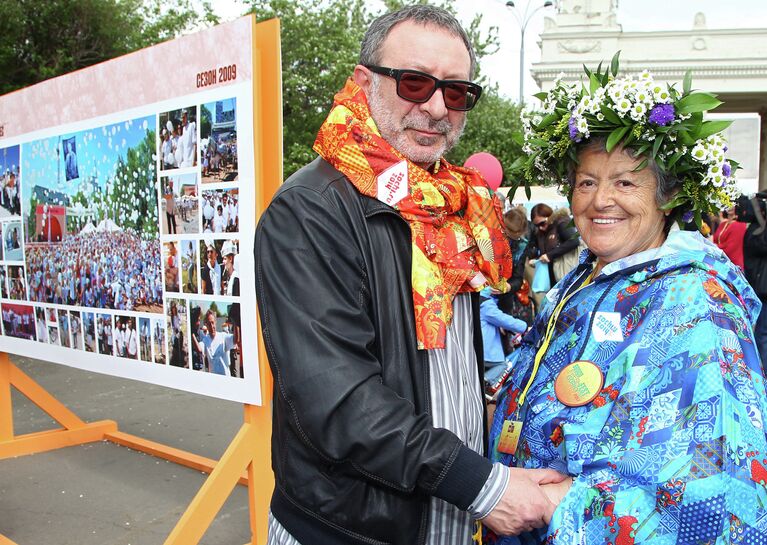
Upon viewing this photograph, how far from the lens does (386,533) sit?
5.76 feet

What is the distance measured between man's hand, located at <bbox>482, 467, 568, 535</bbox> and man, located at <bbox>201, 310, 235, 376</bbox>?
1.72m

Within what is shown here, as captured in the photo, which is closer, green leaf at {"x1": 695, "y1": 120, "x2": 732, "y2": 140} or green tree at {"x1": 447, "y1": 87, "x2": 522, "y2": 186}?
→ green leaf at {"x1": 695, "y1": 120, "x2": 732, "y2": 140}

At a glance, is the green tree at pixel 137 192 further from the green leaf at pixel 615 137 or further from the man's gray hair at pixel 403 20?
the green leaf at pixel 615 137

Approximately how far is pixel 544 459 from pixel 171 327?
219 cm

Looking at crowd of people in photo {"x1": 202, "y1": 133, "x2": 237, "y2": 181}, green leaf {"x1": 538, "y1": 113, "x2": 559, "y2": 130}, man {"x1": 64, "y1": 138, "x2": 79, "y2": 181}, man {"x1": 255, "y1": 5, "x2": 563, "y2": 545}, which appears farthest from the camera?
man {"x1": 64, "y1": 138, "x2": 79, "y2": 181}

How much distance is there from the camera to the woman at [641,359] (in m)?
1.55

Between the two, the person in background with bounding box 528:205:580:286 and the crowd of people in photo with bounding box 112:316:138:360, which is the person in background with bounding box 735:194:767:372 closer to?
the person in background with bounding box 528:205:580:286

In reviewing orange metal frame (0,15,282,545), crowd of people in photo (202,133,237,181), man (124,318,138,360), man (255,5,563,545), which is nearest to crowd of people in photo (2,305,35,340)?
man (124,318,138,360)

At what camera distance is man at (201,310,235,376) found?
3123 millimetres

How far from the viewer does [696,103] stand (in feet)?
6.34

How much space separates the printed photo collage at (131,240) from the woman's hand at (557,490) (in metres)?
1.71

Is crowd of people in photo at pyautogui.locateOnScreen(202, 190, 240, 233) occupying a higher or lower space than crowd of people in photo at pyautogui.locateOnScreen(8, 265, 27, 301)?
higher

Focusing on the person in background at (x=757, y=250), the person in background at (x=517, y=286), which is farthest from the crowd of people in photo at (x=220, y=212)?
the person in background at (x=757, y=250)

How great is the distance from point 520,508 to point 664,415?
42cm
